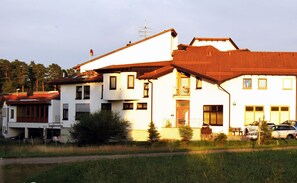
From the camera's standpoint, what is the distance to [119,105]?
50219 millimetres

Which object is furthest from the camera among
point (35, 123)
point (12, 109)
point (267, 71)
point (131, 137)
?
point (12, 109)

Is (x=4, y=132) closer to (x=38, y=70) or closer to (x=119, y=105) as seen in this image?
(x=119, y=105)

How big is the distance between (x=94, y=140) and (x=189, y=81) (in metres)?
13.0

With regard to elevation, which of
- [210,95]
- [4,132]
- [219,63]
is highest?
[219,63]

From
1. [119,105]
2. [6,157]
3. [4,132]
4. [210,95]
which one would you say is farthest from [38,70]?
[6,157]

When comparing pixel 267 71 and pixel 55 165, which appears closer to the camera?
pixel 55 165

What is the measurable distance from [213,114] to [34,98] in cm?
2883

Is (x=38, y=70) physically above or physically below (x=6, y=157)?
above

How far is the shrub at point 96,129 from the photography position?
38062 millimetres

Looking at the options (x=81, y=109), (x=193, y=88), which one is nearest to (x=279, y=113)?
(x=193, y=88)

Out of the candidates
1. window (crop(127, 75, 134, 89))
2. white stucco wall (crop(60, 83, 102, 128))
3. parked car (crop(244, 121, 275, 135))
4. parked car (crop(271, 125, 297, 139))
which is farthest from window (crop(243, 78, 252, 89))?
white stucco wall (crop(60, 83, 102, 128))

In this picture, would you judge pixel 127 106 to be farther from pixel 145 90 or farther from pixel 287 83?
pixel 287 83

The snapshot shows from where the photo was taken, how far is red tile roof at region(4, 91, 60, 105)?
61.5 metres

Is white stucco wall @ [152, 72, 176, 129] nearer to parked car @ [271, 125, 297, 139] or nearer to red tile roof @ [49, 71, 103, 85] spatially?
red tile roof @ [49, 71, 103, 85]
